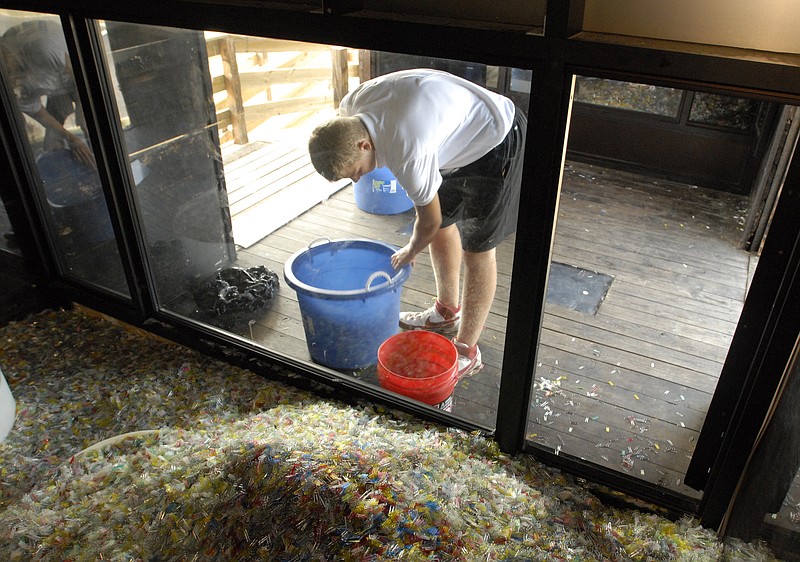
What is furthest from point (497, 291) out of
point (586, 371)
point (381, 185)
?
point (586, 371)

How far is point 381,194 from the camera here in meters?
2.17

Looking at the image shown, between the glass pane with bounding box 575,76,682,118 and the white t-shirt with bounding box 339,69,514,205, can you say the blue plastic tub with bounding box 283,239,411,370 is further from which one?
the glass pane with bounding box 575,76,682,118

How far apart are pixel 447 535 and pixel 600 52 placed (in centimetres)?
115

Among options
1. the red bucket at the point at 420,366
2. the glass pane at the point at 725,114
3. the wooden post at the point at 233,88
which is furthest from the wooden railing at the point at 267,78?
the glass pane at the point at 725,114

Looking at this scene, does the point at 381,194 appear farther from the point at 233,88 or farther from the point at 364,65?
the point at 233,88

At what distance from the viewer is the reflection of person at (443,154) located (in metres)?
1.69

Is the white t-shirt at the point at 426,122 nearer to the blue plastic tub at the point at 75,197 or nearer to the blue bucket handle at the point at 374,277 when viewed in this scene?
the blue bucket handle at the point at 374,277

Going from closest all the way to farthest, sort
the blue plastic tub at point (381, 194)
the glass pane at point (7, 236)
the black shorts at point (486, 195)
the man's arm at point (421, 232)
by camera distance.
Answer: the black shorts at point (486, 195), the man's arm at point (421, 232), the blue plastic tub at point (381, 194), the glass pane at point (7, 236)

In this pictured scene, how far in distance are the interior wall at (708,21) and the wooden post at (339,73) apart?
29.2 inches

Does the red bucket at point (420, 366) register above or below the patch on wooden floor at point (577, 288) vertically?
above

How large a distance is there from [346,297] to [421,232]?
1.22 feet

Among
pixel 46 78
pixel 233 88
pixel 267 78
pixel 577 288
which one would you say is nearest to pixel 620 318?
pixel 577 288

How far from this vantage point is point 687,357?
247cm

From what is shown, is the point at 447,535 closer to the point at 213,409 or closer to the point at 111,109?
the point at 213,409
